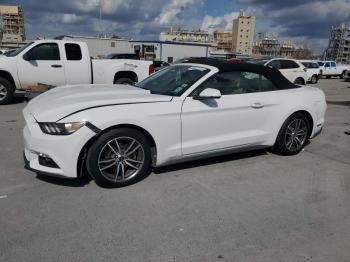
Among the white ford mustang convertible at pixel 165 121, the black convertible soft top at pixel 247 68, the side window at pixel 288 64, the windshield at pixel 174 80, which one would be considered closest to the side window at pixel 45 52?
the white ford mustang convertible at pixel 165 121

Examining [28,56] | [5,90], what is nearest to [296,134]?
[28,56]

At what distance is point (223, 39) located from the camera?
493ft

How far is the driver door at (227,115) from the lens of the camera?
4469mm

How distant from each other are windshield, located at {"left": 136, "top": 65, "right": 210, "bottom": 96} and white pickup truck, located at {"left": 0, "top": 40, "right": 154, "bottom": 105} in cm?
547

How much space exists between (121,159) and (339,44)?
95833 mm

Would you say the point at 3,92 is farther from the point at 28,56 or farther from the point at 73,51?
the point at 73,51

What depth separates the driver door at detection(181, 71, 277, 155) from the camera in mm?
4469

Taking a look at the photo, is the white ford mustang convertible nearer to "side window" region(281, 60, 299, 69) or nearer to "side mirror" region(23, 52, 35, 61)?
"side mirror" region(23, 52, 35, 61)

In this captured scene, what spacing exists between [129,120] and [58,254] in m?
1.69

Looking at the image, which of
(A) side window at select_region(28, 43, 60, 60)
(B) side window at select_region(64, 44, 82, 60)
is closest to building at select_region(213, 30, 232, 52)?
(B) side window at select_region(64, 44, 82, 60)

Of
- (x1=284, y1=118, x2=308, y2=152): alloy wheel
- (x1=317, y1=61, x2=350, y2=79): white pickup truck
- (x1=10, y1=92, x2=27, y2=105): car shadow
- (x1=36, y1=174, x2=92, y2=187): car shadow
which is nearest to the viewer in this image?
(x1=36, y1=174, x2=92, y2=187): car shadow

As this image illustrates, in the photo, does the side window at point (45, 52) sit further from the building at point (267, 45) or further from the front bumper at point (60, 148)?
the building at point (267, 45)

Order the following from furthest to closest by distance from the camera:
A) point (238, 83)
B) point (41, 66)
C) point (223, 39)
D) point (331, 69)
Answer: point (223, 39) < point (331, 69) < point (41, 66) < point (238, 83)

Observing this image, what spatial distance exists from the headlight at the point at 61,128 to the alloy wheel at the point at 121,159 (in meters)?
0.39
